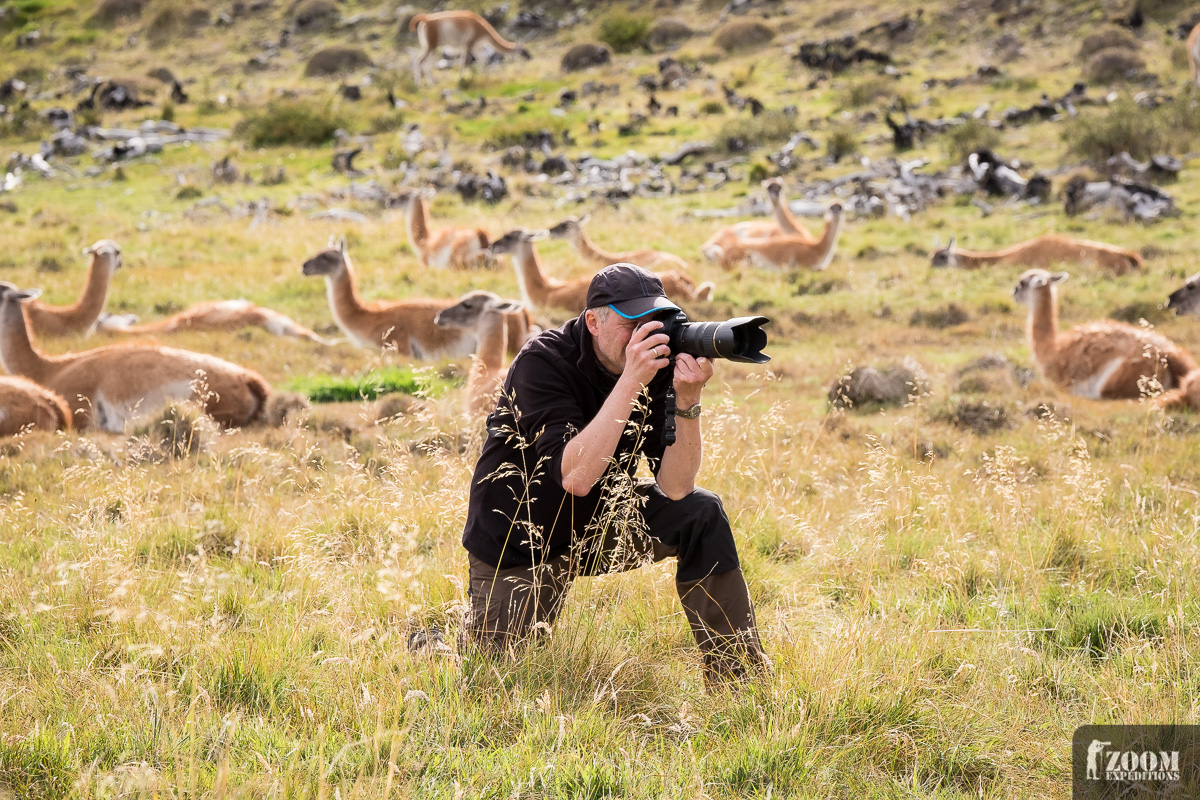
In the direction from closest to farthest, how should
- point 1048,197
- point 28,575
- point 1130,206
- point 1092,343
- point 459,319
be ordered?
point 28,575 → point 1092,343 → point 459,319 → point 1130,206 → point 1048,197

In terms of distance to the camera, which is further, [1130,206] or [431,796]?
[1130,206]

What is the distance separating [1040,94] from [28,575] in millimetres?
23391

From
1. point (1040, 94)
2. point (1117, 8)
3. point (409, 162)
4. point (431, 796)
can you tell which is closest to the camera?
point (431, 796)

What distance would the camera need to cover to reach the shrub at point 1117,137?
16750 mm

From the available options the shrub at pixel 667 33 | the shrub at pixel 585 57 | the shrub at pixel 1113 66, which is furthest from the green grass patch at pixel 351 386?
the shrub at pixel 667 33

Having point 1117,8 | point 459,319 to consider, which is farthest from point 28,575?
point 1117,8

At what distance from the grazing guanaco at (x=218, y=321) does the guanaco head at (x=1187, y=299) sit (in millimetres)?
8004

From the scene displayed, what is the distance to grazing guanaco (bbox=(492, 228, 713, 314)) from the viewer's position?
10383 millimetres

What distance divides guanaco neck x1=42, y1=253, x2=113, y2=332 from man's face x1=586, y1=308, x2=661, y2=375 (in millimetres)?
7900

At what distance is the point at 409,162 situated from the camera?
803 inches

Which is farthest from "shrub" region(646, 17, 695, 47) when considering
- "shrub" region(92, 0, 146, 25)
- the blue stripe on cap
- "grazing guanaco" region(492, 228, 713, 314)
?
the blue stripe on cap

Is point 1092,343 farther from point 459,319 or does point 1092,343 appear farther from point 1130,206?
point 1130,206

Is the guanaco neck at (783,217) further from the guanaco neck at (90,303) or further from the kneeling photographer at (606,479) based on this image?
the kneeling photographer at (606,479)

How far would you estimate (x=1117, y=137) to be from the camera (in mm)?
16781
